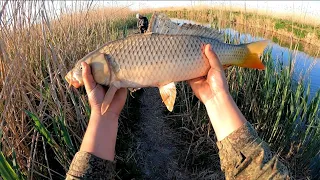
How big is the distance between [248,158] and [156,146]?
2449mm

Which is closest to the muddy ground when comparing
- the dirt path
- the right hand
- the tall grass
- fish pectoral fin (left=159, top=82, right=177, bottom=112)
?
the dirt path

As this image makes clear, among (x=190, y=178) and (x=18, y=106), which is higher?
(x=18, y=106)

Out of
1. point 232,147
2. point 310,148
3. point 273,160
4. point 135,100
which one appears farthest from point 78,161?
point 135,100

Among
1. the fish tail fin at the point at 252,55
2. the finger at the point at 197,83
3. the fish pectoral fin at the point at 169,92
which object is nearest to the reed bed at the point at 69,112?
the fish pectoral fin at the point at 169,92

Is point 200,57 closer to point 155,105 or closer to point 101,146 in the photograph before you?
point 101,146

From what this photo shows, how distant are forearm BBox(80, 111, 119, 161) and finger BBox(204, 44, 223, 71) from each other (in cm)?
68

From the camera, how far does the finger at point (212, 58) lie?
1805 mm

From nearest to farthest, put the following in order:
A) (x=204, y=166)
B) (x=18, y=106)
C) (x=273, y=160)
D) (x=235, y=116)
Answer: (x=273, y=160), (x=235, y=116), (x=18, y=106), (x=204, y=166)

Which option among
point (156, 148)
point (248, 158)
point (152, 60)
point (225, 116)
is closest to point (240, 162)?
point (248, 158)

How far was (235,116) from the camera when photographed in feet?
5.62

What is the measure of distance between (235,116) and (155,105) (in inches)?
154

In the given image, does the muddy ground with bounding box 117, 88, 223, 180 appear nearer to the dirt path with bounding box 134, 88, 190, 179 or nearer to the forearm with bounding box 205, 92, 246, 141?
the dirt path with bounding box 134, 88, 190, 179

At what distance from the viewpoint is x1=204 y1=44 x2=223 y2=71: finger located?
1805mm

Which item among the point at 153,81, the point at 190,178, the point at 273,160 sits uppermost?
the point at 153,81
